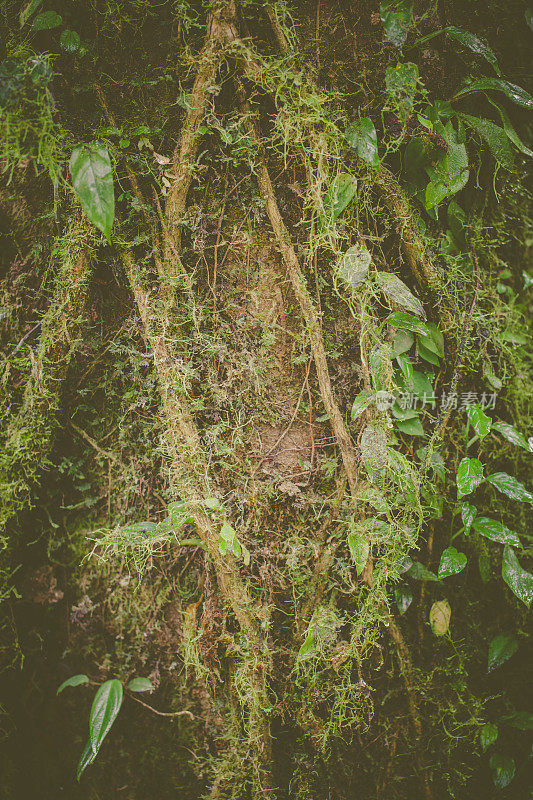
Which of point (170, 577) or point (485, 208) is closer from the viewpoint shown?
point (170, 577)

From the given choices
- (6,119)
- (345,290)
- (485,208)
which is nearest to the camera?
(6,119)

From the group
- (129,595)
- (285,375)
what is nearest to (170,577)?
(129,595)

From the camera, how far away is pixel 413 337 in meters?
1.28

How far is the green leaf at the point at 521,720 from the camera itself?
1.32m

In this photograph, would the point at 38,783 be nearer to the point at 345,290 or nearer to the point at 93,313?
the point at 93,313

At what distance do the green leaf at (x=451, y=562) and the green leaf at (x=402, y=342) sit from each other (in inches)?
26.5

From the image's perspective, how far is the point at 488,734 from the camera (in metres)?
1.32

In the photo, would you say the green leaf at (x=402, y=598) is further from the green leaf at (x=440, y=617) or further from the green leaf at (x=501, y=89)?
the green leaf at (x=501, y=89)

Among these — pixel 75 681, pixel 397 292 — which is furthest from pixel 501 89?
pixel 75 681

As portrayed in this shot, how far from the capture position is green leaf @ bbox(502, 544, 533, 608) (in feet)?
4.16

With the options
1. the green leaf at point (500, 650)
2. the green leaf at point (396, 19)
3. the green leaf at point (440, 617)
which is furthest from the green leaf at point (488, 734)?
the green leaf at point (396, 19)

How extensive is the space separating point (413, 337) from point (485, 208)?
596mm

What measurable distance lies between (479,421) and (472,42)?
118 cm

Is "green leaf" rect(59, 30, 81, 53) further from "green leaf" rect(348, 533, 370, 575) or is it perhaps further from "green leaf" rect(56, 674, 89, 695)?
"green leaf" rect(56, 674, 89, 695)
